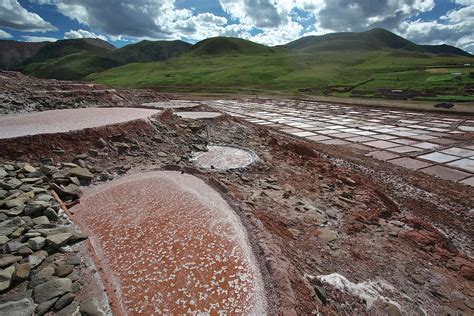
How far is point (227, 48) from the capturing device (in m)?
144

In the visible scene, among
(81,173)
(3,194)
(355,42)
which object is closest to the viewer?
(3,194)

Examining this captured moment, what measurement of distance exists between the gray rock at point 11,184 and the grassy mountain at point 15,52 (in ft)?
697

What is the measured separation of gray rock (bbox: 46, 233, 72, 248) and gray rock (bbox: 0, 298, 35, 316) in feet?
3.44

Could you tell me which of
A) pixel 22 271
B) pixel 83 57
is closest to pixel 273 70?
pixel 22 271

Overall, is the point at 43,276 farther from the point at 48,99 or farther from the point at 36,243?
the point at 48,99

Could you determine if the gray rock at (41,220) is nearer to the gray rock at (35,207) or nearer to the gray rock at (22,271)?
the gray rock at (35,207)

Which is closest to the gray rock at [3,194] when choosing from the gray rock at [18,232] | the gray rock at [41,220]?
the gray rock at [41,220]

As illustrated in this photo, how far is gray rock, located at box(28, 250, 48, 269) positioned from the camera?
148 inches

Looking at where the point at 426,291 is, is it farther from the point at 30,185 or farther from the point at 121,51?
the point at 121,51

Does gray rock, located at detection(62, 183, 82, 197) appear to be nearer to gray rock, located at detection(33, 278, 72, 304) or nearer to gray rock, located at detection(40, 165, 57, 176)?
gray rock, located at detection(40, 165, 57, 176)

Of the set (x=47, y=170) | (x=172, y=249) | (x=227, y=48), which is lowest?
(x=172, y=249)

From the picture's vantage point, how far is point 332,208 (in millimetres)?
7160

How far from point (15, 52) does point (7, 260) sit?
24023cm

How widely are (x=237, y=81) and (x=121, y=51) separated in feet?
414
